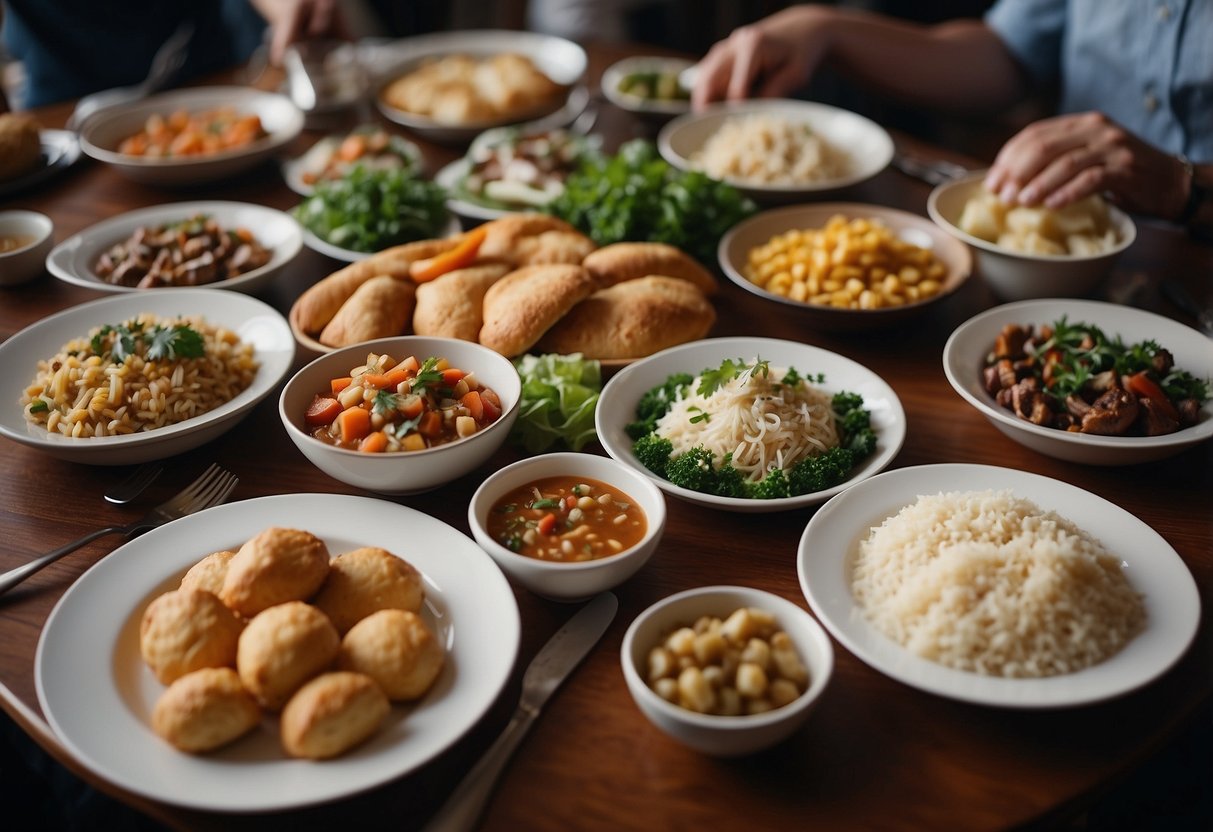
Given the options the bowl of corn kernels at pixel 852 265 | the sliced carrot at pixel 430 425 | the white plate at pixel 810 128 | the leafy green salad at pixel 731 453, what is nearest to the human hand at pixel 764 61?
the white plate at pixel 810 128

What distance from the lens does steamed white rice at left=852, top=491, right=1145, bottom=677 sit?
5.64 feet

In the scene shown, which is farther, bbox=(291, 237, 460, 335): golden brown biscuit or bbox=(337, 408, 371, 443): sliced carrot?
bbox=(291, 237, 460, 335): golden brown biscuit

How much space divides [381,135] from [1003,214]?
104 inches

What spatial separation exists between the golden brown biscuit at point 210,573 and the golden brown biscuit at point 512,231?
4.70 ft

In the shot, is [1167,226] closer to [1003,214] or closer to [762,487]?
[1003,214]

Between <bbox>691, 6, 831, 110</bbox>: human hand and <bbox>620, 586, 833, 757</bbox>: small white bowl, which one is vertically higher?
<bbox>691, 6, 831, 110</bbox>: human hand

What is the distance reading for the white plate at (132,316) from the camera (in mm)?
2332

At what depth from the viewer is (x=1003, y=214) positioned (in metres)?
3.28

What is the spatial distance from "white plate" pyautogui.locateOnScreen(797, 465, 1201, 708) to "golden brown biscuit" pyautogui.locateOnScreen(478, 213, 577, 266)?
58.8 inches

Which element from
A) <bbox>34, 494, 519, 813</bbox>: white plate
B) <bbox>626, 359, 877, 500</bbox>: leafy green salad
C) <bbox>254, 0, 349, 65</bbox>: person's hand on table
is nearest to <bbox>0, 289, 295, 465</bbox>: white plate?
<bbox>34, 494, 519, 813</bbox>: white plate

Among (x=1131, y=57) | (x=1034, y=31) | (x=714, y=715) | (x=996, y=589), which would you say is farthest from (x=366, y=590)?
(x=1034, y=31)

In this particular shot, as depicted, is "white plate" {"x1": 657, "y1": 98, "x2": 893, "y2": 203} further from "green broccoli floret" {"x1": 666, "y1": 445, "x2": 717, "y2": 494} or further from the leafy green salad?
"green broccoli floret" {"x1": 666, "y1": 445, "x2": 717, "y2": 494}

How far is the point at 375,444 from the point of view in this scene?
2170 mm

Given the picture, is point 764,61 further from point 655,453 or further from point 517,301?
point 655,453
